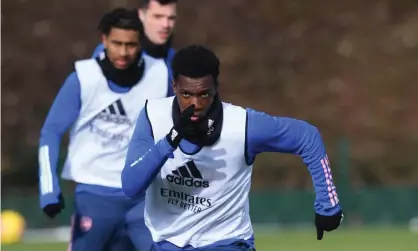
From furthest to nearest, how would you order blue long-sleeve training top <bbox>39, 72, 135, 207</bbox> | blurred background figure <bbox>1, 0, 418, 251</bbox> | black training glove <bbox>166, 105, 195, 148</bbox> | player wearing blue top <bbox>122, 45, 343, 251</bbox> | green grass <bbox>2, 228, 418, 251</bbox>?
1. blurred background figure <bbox>1, 0, 418, 251</bbox>
2. green grass <bbox>2, 228, 418, 251</bbox>
3. blue long-sleeve training top <bbox>39, 72, 135, 207</bbox>
4. player wearing blue top <bbox>122, 45, 343, 251</bbox>
5. black training glove <bbox>166, 105, 195, 148</bbox>

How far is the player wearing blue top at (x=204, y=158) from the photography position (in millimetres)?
5988

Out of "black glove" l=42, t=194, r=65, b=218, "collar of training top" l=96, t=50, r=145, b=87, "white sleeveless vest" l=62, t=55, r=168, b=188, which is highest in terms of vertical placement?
"collar of training top" l=96, t=50, r=145, b=87

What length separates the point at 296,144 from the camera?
6.14 metres

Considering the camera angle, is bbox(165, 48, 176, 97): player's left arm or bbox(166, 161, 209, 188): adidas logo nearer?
bbox(166, 161, 209, 188): adidas logo

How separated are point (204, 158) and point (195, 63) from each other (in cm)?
52

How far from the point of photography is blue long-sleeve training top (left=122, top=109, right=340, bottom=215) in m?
6.04

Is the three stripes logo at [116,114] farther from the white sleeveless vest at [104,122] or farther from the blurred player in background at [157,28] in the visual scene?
the blurred player in background at [157,28]

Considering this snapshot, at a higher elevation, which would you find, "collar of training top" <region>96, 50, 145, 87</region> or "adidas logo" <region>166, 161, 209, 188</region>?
"adidas logo" <region>166, 161, 209, 188</region>

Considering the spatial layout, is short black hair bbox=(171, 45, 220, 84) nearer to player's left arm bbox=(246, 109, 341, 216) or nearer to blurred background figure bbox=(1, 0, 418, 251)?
player's left arm bbox=(246, 109, 341, 216)

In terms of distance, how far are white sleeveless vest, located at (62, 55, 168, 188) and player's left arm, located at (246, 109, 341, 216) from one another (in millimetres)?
1729

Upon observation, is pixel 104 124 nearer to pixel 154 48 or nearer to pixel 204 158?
pixel 154 48

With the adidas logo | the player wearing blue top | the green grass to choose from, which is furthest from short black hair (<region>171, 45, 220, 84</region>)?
the green grass

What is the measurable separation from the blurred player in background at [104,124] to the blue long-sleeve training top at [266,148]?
1.42 metres

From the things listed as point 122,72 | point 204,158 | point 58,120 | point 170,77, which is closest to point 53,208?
point 58,120
